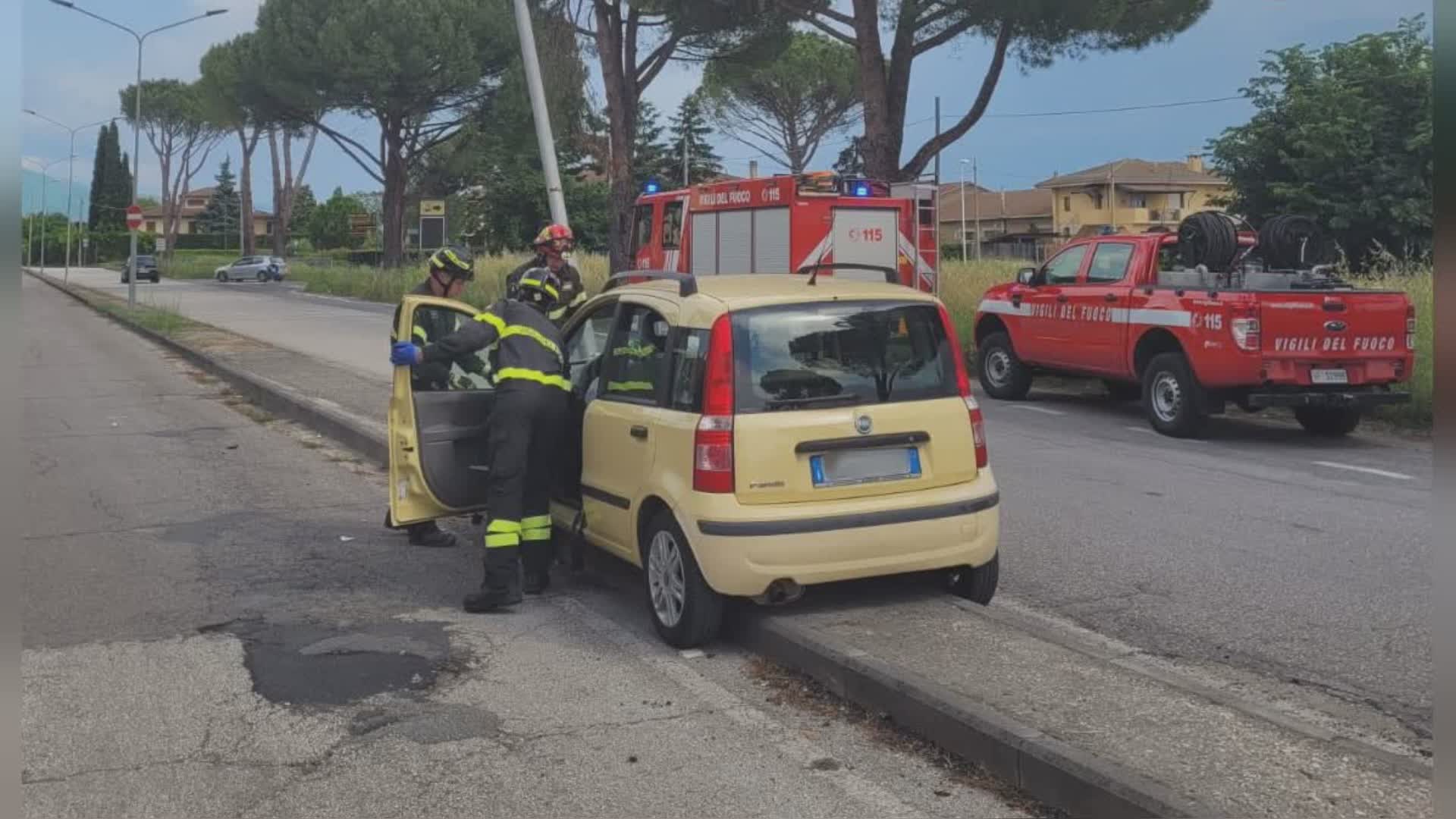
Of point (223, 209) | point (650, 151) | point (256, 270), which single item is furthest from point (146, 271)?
point (223, 209)

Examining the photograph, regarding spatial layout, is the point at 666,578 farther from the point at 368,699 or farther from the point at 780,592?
the point at 368,699

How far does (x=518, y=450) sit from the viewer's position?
644cm

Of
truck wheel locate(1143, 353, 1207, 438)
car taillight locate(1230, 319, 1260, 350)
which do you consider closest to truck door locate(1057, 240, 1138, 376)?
truck wheel locate(1143, 353, 1207, 438)

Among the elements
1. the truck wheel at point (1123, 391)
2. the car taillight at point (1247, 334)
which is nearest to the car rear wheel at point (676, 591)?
the car taillight at point (1247, 334)

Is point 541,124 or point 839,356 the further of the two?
point 541,124

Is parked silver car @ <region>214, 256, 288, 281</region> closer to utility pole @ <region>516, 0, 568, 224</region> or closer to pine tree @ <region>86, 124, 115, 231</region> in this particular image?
pine tree @ <region>86, 124, 115, 231</region>

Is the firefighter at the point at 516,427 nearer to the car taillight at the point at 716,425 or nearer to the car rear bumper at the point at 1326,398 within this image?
the car taillight at the point at 716,425

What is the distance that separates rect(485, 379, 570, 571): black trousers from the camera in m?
6.43

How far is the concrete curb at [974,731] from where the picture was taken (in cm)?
385

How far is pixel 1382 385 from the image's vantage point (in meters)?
11.9

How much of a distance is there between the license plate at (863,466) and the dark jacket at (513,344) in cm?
160

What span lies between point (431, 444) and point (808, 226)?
12.5m

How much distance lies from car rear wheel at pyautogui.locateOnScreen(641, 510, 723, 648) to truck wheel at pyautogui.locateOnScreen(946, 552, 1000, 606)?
1202mm

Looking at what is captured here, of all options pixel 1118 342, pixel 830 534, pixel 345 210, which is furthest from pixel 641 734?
pixel 345 210
